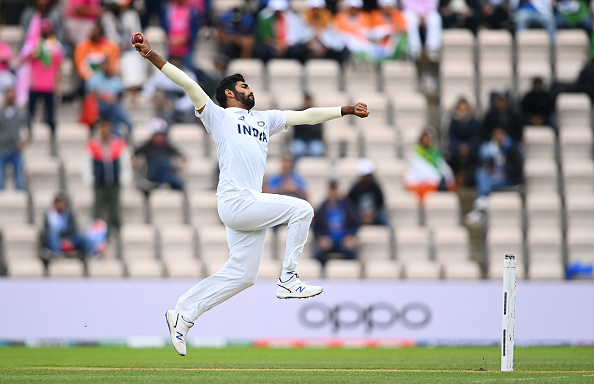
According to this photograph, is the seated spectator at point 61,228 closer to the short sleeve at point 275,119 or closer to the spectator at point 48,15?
the spectator at point 48,15

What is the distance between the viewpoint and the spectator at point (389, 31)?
63.4 ft

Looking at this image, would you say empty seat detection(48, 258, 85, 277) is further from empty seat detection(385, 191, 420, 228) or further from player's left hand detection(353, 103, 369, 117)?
player's left hand detection(353, 103, 369, 117)

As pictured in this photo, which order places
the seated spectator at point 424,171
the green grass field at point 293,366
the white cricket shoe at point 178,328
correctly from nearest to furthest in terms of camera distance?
the green grass field at point 293,366 → the white cricket shoe at point 178,328 → the seated spectator at point 424,171

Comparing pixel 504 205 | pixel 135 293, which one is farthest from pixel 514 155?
pixel 135 293

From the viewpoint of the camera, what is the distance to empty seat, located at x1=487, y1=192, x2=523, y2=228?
682 inches

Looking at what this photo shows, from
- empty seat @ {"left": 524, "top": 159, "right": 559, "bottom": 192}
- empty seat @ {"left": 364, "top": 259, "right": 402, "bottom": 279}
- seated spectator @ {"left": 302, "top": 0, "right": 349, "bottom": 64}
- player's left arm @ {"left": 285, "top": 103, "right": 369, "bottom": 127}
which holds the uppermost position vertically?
seated spectator @ {"left": 302, "top": 0, "right": 349, "bottom": 64}

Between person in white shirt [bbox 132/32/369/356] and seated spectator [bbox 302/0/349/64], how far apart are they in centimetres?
944

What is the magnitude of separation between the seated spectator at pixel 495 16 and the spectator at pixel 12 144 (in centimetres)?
876

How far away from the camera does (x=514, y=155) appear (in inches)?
691

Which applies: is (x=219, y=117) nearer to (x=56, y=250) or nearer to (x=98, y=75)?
(x=56, y=250)

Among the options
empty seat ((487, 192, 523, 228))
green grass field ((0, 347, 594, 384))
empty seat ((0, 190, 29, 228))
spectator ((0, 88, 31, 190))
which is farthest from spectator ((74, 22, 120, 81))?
empty seat ((487, 192, 523, 228))

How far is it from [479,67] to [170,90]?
224 inches

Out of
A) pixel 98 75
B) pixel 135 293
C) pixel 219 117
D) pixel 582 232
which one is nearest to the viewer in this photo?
pixel 219 117

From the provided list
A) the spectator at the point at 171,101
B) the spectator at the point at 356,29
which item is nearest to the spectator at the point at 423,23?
the spectator at the point at 356,29
